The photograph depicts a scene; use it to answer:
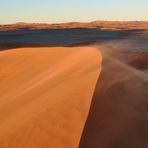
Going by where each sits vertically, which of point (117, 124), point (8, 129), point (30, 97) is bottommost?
point (30, 97)

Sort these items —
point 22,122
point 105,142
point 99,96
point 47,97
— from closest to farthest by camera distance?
point 105,142
point 22,122
point 99,96
point 47,97

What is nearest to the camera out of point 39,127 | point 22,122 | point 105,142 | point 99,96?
point 105,142

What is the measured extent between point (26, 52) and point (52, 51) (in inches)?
45.9

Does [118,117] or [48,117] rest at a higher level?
[118,117]

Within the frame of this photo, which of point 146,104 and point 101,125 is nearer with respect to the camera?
point 101,125

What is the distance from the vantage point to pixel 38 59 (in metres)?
14.8

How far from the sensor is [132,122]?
422 centimetres

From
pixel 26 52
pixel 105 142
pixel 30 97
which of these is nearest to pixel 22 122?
pixel 105 142

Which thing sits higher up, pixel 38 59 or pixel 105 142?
pixel 105 142

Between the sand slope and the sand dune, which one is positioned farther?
the sand slope

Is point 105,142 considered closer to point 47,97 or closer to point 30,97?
point 47,97

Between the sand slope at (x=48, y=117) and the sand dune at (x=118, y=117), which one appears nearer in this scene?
the sand dune at (x=118, y=117)

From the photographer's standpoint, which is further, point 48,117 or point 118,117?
point 48,117

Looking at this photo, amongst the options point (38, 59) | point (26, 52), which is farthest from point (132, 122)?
point (26, 52)
